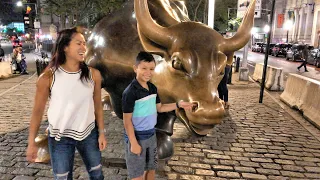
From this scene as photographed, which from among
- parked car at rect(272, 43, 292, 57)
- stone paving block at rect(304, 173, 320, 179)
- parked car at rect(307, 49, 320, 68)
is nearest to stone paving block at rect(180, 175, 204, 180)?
stone paving block at rect(304, 173, 320, 179)

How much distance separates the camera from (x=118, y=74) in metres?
4.26

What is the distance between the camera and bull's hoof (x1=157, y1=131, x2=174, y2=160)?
3.97 meters

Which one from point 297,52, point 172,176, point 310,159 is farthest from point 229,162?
point 297,52

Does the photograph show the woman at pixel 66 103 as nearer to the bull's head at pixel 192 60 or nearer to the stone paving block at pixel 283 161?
the bull's head at pixel 192 60

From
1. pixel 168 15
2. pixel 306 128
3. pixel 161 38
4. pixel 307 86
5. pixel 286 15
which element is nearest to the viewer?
pixel 161 38

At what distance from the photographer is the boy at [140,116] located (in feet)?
8.85

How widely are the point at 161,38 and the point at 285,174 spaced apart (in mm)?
2590

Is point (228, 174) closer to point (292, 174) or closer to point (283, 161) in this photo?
point (292, 174)

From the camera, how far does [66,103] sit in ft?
8.09

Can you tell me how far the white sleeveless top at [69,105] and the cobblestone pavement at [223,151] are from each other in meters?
1.47

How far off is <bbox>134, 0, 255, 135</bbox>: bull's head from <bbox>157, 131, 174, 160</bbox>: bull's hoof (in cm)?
71

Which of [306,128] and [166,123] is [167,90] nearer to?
[166,123]

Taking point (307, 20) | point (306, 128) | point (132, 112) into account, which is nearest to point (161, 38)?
point (132, 112)

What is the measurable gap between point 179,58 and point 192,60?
6.2 inches
